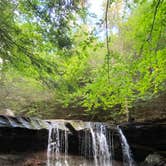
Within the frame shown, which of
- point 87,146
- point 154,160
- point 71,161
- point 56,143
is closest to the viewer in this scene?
point 71,161

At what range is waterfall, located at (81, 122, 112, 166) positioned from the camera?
7078 mm

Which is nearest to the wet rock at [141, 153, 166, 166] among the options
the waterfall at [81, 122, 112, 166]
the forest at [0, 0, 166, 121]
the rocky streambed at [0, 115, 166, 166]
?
the rocky streambed at [0, 115, 166, 166]

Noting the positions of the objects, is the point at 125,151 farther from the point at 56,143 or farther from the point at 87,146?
the point at 56,143

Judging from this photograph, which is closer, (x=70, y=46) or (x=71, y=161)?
(x=70, y=46)

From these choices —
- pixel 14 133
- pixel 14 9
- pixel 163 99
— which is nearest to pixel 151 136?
pixel 163 99

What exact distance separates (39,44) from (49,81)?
1073 millimetres

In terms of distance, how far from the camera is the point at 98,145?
723 cm

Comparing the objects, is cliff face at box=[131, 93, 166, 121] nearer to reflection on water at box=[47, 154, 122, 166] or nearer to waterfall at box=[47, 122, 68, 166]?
reflection on water at box=[47, 154, 122, 166]

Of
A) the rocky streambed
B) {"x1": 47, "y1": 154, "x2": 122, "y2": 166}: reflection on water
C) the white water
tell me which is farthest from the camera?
the white water

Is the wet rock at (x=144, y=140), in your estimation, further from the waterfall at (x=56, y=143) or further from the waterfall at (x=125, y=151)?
the waterfall at (x=56, y=143)

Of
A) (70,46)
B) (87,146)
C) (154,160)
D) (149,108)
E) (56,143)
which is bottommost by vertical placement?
(154,160)

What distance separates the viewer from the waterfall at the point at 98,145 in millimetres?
7078

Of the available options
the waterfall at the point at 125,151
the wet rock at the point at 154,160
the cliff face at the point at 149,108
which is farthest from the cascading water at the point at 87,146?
the cliff face at the point at 149,108

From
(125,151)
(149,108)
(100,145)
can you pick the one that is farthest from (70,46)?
(149,108)
